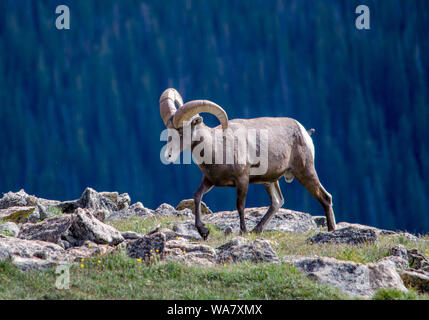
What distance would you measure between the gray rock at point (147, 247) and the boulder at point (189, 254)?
0.50 feet

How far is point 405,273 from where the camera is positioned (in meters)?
8.01

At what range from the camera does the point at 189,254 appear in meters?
8.62

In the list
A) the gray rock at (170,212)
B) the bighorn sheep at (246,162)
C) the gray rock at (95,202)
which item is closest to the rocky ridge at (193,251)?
the bighorn sheep at (246,162)

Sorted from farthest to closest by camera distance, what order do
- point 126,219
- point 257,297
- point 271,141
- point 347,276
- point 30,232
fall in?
point 126,219
point 271,141
point 30,232
point 347,276
point 257,297

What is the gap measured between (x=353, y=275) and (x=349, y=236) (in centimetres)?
261

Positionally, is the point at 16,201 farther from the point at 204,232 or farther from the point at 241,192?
the point at 241,192

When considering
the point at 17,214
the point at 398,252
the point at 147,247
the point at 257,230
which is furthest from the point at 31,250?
the point at 398,252

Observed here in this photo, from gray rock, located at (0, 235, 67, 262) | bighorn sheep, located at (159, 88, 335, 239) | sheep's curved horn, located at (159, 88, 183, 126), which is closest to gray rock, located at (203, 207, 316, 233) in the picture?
bighorn sheep, located at (159, 88, 335, 239)

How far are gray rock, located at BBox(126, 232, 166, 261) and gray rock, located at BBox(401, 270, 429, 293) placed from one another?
3336mm

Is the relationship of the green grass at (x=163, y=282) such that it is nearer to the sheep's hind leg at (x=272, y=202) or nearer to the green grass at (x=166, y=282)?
the green grass at (x=166, y=282)
